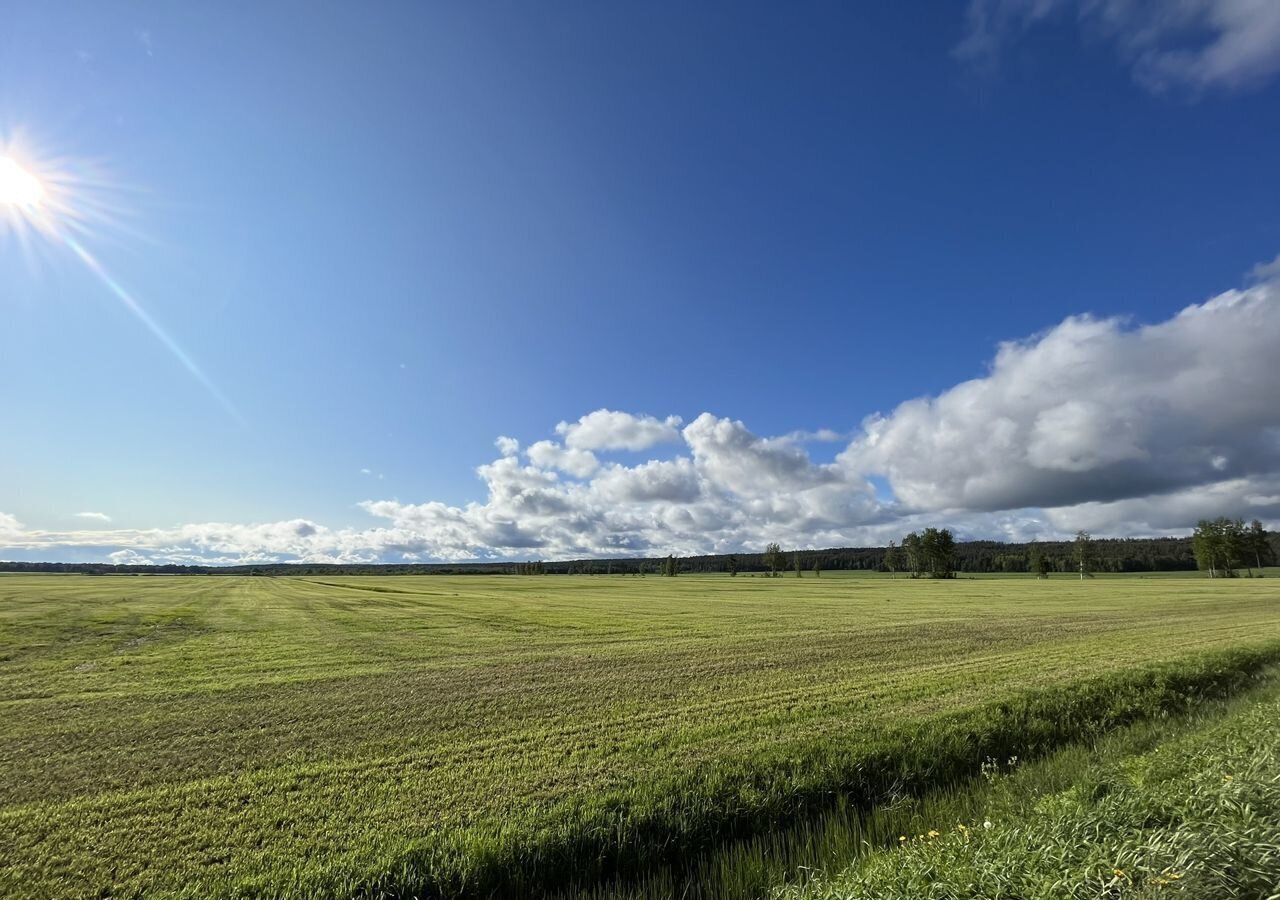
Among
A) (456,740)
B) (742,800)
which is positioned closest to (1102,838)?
(742,800)

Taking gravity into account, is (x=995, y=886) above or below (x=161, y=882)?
above

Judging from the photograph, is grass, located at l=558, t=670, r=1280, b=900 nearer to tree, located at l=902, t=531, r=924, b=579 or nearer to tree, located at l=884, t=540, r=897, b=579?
tree, located at l=902, t=531, r=924, b=579

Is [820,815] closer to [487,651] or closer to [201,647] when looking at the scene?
[487,651]

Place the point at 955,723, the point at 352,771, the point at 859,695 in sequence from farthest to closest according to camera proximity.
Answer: the point at 859,695, the point at 955,723, the point at 352,771

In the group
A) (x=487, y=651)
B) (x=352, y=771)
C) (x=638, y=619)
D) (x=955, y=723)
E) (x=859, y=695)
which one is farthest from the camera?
(x=638, y=619)

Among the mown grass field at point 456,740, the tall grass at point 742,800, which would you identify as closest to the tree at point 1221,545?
the mown grass field at point 456,740

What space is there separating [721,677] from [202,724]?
1268 centimetres

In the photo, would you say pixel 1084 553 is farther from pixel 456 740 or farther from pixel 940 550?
pixel 456 740

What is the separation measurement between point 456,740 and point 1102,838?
988 cm

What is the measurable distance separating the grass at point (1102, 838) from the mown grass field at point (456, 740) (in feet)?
5.45

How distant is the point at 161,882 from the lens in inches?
249

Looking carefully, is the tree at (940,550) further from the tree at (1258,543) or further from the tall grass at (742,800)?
the tall grass at (742,800)

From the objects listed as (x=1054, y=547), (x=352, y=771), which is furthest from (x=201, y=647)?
(x=1054, y=547)

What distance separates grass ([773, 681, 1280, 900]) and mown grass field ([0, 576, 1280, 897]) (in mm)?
1662
